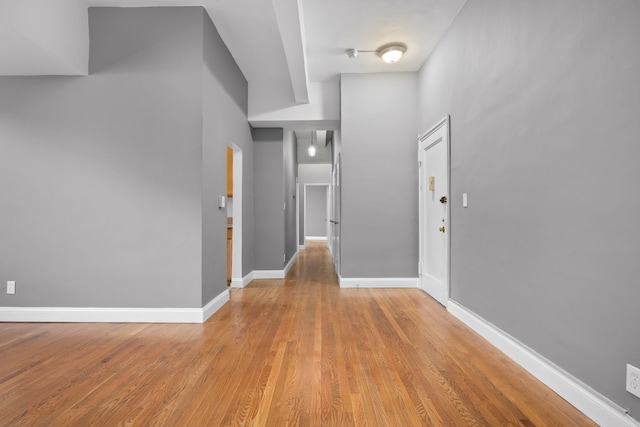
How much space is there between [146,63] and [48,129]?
1.07 m

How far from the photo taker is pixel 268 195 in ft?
16.8

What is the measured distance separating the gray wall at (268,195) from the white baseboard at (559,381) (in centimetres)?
324

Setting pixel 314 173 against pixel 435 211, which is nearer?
pixel 435 211

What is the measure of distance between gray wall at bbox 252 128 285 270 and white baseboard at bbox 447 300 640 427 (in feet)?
10.6

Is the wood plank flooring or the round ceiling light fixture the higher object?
the round ceiling light fixture


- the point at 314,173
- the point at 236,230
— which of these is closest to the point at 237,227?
the point at 236,230

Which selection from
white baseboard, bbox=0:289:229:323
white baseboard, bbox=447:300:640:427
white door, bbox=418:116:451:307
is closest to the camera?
white baseboard, bbox=447:300:640:427

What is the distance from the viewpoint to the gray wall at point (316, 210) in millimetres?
13484

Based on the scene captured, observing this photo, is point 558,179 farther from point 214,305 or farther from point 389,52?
point 214,305

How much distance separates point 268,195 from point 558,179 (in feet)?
13.0

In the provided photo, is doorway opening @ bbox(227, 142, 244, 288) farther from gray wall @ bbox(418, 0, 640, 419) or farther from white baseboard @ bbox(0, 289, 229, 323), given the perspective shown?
gray wall @ bbox(418, 0, 640, 419)

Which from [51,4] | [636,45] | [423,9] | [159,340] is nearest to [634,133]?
[636,45]

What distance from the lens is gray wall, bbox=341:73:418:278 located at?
4.31m

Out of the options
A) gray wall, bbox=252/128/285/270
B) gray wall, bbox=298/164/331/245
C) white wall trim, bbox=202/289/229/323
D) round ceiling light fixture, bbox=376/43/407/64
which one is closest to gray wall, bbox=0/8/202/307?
white wall trim, bbox=202/289/229/323
